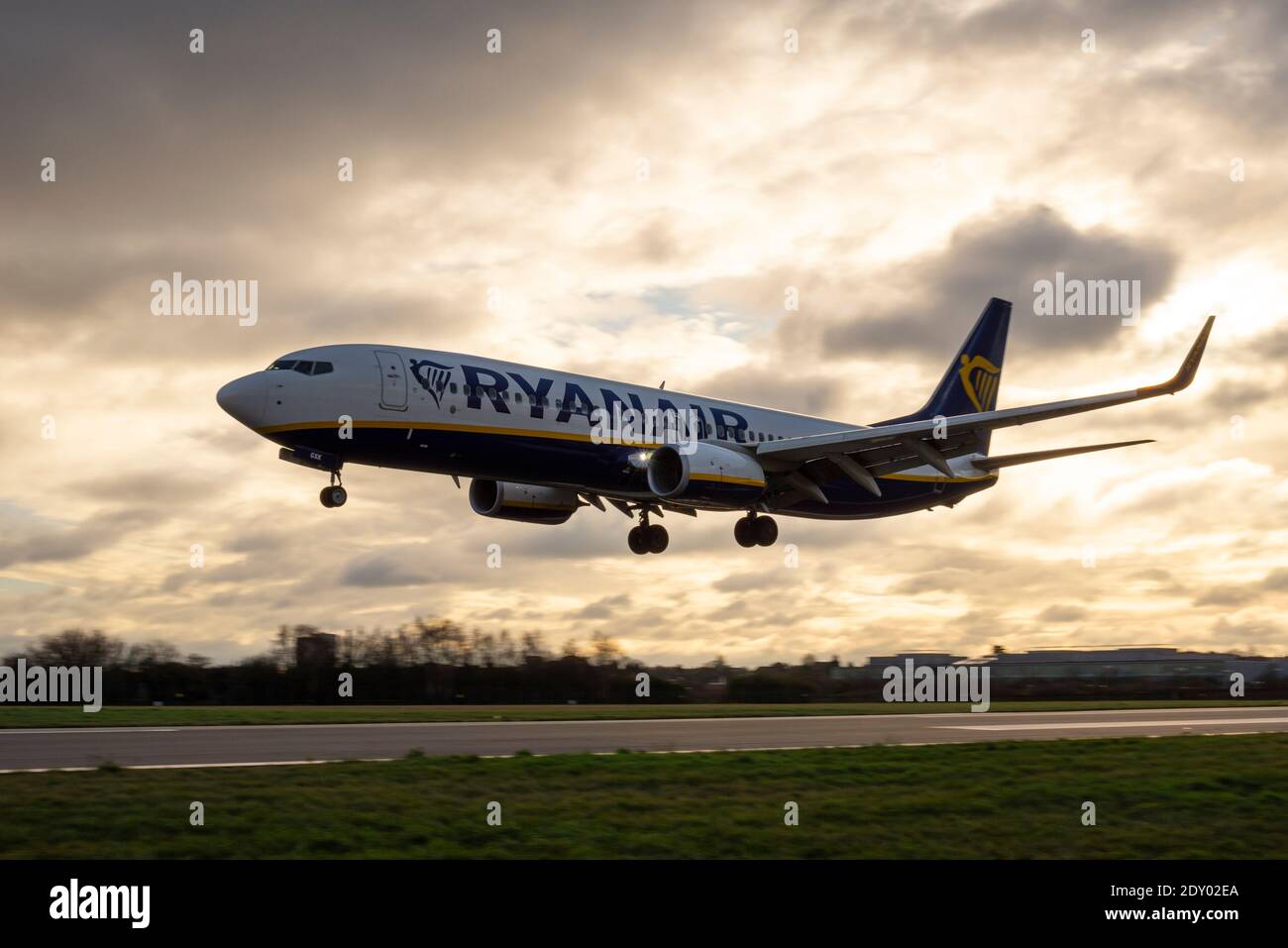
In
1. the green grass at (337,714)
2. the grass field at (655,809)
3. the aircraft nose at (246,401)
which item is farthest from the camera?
the green grass at (337,714)

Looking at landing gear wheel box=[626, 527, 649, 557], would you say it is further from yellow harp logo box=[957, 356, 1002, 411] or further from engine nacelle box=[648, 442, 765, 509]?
yellow harp logo box=[957, 356, 1002, 411]

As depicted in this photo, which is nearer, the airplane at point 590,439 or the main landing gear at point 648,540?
the airplane at point 590,439

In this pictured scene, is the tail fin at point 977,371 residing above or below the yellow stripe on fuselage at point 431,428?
above

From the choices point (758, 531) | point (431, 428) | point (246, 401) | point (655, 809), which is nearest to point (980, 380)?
point (758, 531)

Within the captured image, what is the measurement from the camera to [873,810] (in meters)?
16.2

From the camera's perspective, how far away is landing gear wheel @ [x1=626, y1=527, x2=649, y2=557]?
41.6 meters

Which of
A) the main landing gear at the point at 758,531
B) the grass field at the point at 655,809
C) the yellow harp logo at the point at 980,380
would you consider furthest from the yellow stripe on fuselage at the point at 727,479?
the yellow harp logo at the point at 980,380

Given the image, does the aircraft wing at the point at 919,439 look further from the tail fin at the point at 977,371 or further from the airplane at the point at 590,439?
the tail fin at the point at 977,371

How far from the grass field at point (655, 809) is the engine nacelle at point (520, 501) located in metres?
19.4

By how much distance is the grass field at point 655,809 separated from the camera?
44.6ft

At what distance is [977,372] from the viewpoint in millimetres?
52438
